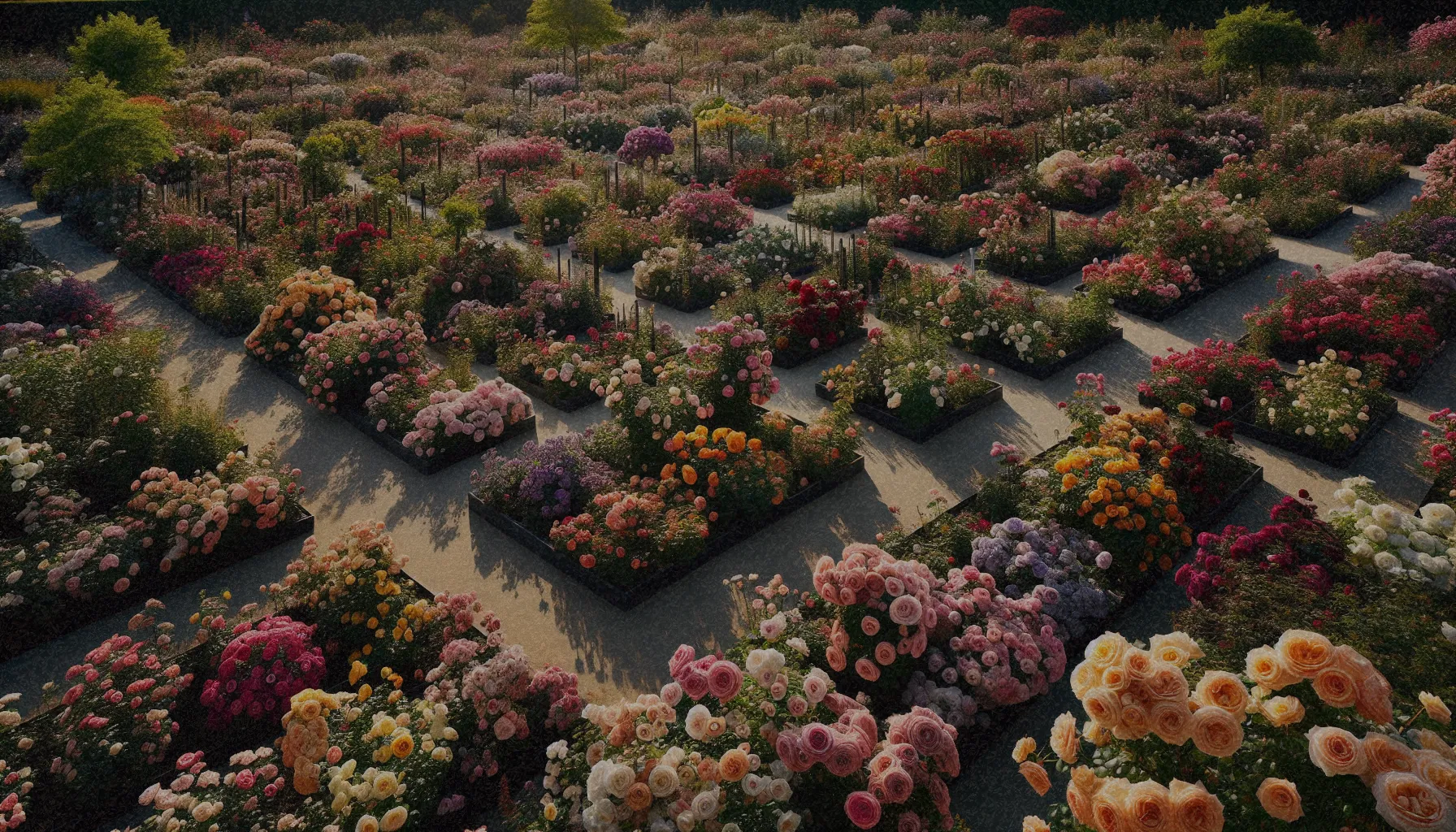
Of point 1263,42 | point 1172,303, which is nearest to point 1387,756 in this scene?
point 1172,303

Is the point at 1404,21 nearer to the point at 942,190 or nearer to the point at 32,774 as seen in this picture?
the point at 942,190

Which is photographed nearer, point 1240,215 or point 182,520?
point 182,520

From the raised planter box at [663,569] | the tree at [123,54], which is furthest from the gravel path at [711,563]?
the tree at [123,54]

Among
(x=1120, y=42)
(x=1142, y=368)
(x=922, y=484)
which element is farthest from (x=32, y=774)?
(x=1120, y=42)

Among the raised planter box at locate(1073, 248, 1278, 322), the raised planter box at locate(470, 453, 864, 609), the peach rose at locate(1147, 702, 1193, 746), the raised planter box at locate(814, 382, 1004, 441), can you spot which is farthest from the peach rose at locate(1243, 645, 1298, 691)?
the raised planter box at locate(1073, 248, 1278, 322)

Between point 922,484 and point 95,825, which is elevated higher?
point 95,825

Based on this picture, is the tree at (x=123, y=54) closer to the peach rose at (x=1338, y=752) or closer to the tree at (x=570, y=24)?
the tree at (x=570, y=24)

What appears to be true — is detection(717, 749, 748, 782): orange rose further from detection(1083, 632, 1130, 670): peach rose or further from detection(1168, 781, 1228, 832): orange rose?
detection(1168, 781, 1228, 832): orange rose
